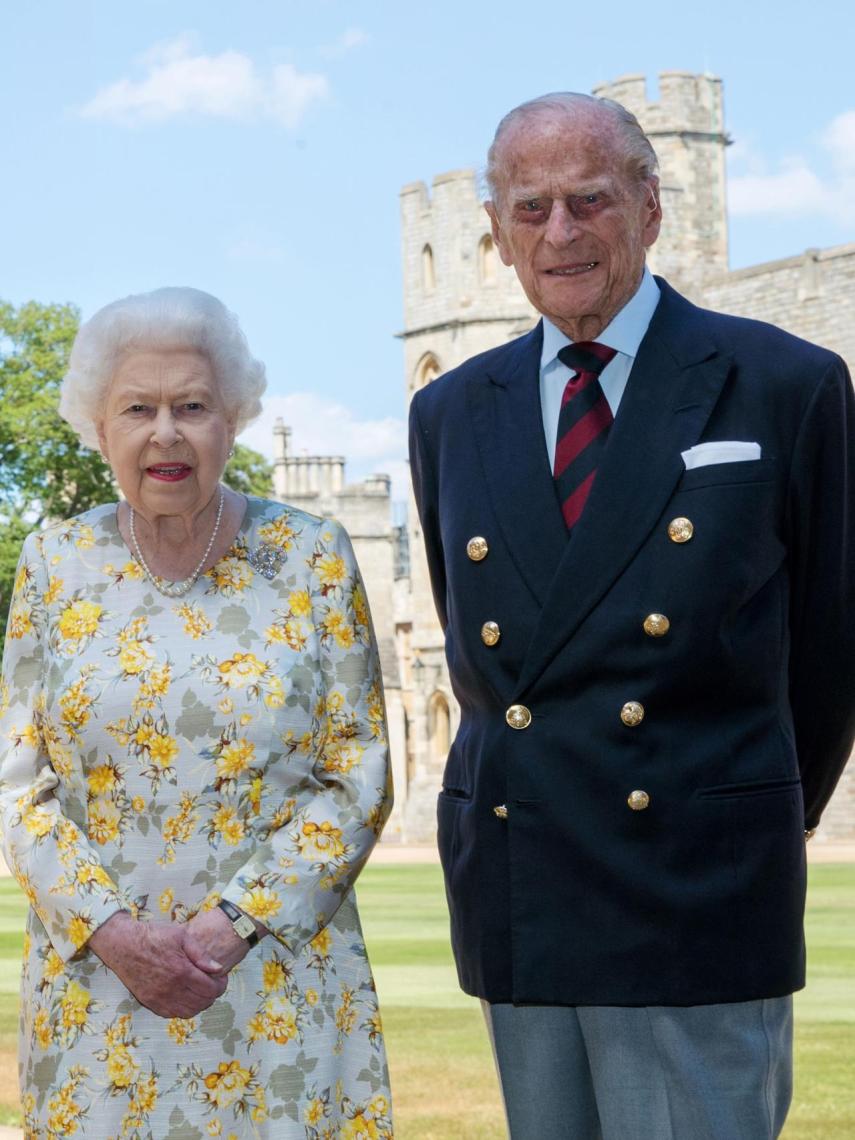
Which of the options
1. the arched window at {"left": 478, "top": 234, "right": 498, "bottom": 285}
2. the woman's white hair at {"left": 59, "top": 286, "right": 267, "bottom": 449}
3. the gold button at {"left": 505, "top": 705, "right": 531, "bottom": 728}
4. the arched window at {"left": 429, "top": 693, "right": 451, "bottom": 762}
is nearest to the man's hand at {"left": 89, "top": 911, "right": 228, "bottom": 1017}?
the gold button at {"left": 505, "top": 705, "right": 531, "bottom": 728}

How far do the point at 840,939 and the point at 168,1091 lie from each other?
1053 cm

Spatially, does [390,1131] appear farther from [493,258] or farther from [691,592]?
[493,258]

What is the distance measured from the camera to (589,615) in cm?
340

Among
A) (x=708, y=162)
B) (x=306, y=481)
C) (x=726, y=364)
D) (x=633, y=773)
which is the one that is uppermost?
(x=708, y=162)

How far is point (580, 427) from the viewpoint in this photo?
356 cm

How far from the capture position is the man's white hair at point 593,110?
3.57 m

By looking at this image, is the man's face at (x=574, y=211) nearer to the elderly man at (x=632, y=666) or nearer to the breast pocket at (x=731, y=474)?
the elderly man at (x=632, y=666)

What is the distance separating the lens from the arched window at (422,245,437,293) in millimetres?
44438

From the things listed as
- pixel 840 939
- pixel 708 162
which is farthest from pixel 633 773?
pixel 708 162

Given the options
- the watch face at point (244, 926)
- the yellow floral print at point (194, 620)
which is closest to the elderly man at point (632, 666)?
the watch face at point (244, 926)

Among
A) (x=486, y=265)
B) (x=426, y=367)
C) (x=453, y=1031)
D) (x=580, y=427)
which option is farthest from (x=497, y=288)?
(x=580, y=427)

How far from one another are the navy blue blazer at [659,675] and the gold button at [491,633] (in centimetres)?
1

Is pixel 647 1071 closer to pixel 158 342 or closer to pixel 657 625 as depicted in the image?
pixel 657 625

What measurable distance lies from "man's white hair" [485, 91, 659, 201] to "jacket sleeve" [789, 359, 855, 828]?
51 centimetres
